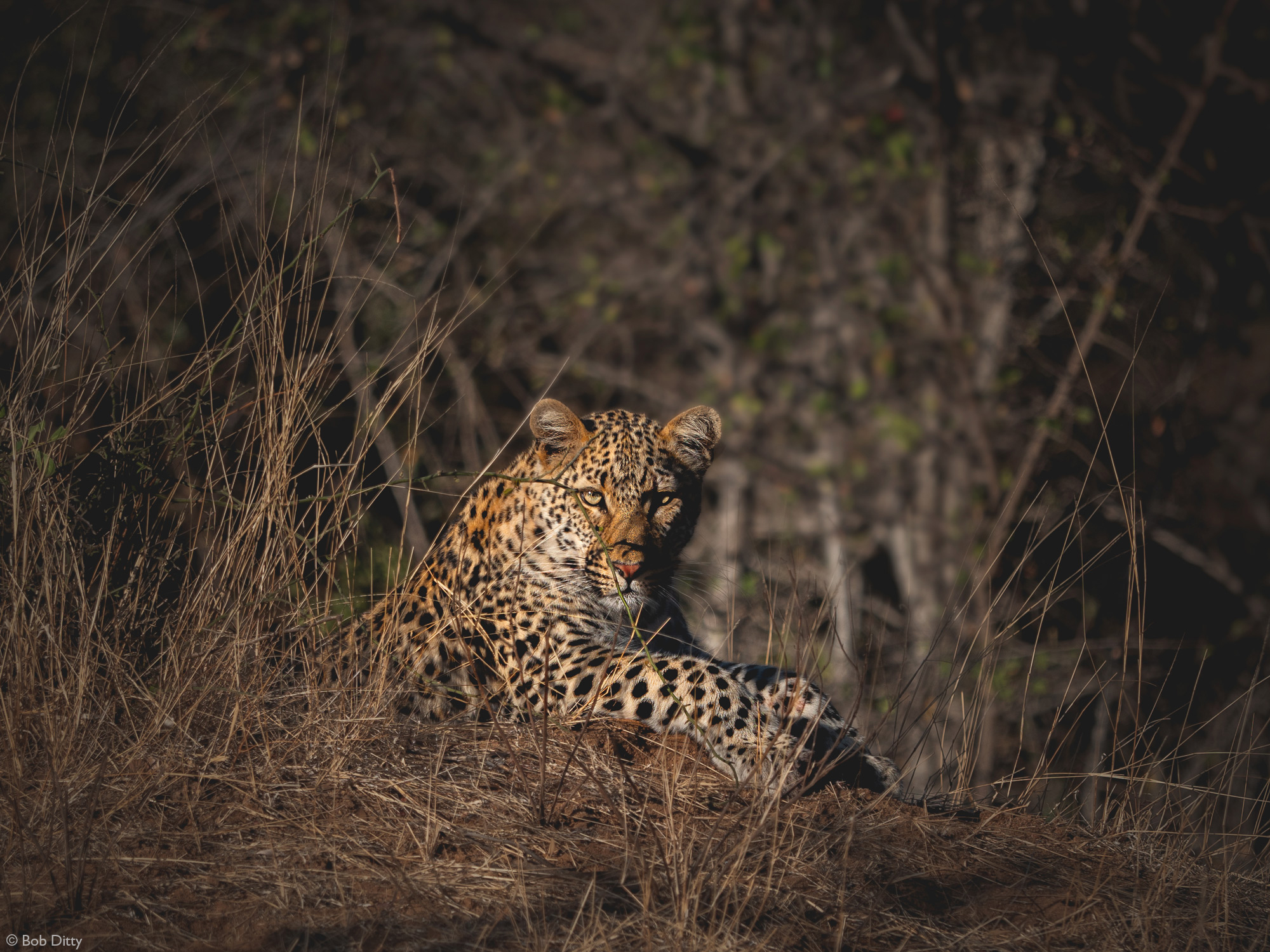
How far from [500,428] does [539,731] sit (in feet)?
29.3

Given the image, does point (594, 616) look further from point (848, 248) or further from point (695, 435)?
point (848, 248)

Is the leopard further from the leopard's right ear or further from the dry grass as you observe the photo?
the dry grass

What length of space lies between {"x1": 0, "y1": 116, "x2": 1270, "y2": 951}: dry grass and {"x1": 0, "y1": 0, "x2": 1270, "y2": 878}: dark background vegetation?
4.39 metres

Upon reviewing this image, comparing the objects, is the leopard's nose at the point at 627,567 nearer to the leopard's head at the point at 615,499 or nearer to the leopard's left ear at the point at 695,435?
the leopard's head at the point at 615,499

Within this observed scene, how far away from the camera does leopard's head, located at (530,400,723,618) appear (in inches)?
172

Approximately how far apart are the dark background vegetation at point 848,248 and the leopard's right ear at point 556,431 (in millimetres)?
3442

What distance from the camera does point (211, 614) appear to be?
11.2 ft

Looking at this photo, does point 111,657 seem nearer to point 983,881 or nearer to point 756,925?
point 756,925

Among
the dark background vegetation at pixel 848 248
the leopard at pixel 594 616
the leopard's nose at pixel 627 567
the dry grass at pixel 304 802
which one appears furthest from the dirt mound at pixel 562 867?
the dark background vegetation at pixel 848 248

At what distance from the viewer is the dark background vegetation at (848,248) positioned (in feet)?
31.6

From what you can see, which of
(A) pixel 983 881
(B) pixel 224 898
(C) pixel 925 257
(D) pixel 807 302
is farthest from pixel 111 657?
(D) pixel 807 302

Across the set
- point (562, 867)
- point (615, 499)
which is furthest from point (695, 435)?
point (562, 867)

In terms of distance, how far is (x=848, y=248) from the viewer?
12.5 m

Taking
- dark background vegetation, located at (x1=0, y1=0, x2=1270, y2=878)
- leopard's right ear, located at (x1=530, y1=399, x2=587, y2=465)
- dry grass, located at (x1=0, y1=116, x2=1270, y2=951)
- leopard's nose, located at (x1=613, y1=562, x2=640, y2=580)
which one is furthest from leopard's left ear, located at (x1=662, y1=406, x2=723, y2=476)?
dark background vegetation, located at (x1=0, y1=0, x2=1270, y2=878)
